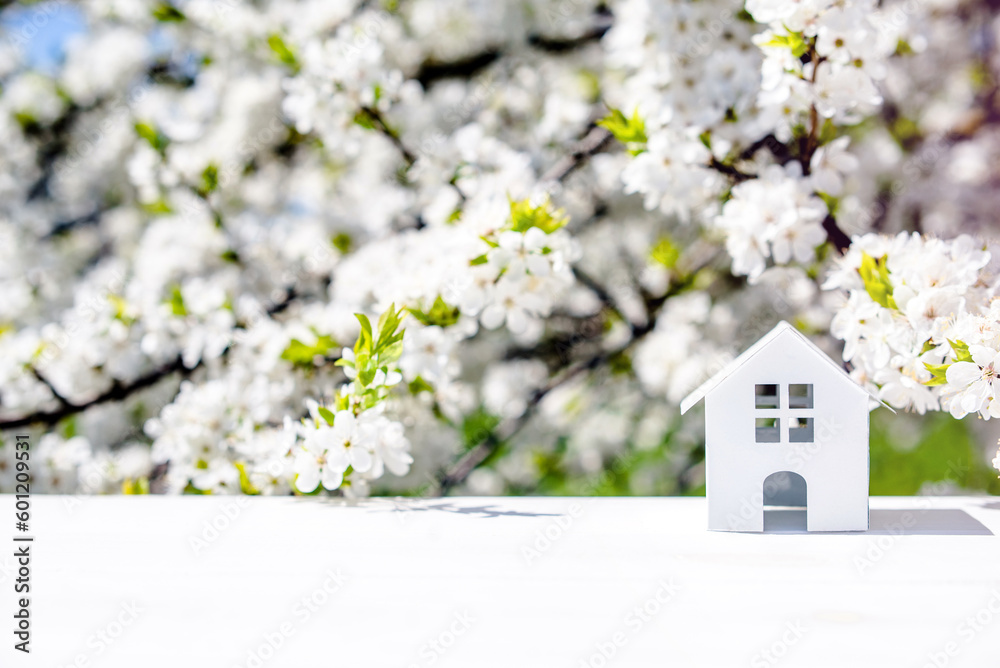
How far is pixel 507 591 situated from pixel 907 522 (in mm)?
617

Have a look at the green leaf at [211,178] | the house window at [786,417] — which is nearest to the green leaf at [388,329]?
the house window at [786,417]

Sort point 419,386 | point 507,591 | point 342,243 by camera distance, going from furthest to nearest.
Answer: point 342,243, point 419,386, point 507,591

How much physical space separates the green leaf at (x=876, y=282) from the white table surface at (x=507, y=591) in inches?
12.4

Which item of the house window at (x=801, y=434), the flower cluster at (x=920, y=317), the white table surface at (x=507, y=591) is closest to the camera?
the white table surface at (x=507, y=591)

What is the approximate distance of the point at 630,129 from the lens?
128cm

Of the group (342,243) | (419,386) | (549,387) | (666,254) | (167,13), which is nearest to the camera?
(419,386)

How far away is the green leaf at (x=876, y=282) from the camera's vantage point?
966mm

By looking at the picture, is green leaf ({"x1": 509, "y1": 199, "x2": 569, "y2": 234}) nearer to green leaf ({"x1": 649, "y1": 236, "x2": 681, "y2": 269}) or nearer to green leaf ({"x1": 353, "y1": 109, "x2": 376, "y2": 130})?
green leaf ({"x1": 353, "y1": 109, "x2": 376, "y2": 130})

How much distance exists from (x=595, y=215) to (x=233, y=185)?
48.8 inches

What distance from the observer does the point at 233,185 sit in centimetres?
240

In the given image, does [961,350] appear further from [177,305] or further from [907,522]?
[177,305]

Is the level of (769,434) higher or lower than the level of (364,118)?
lower

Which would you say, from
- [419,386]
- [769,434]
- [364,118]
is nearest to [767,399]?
[769,434]

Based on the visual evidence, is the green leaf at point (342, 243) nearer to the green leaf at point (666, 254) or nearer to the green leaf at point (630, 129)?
the green leaf at point (666, 254)
